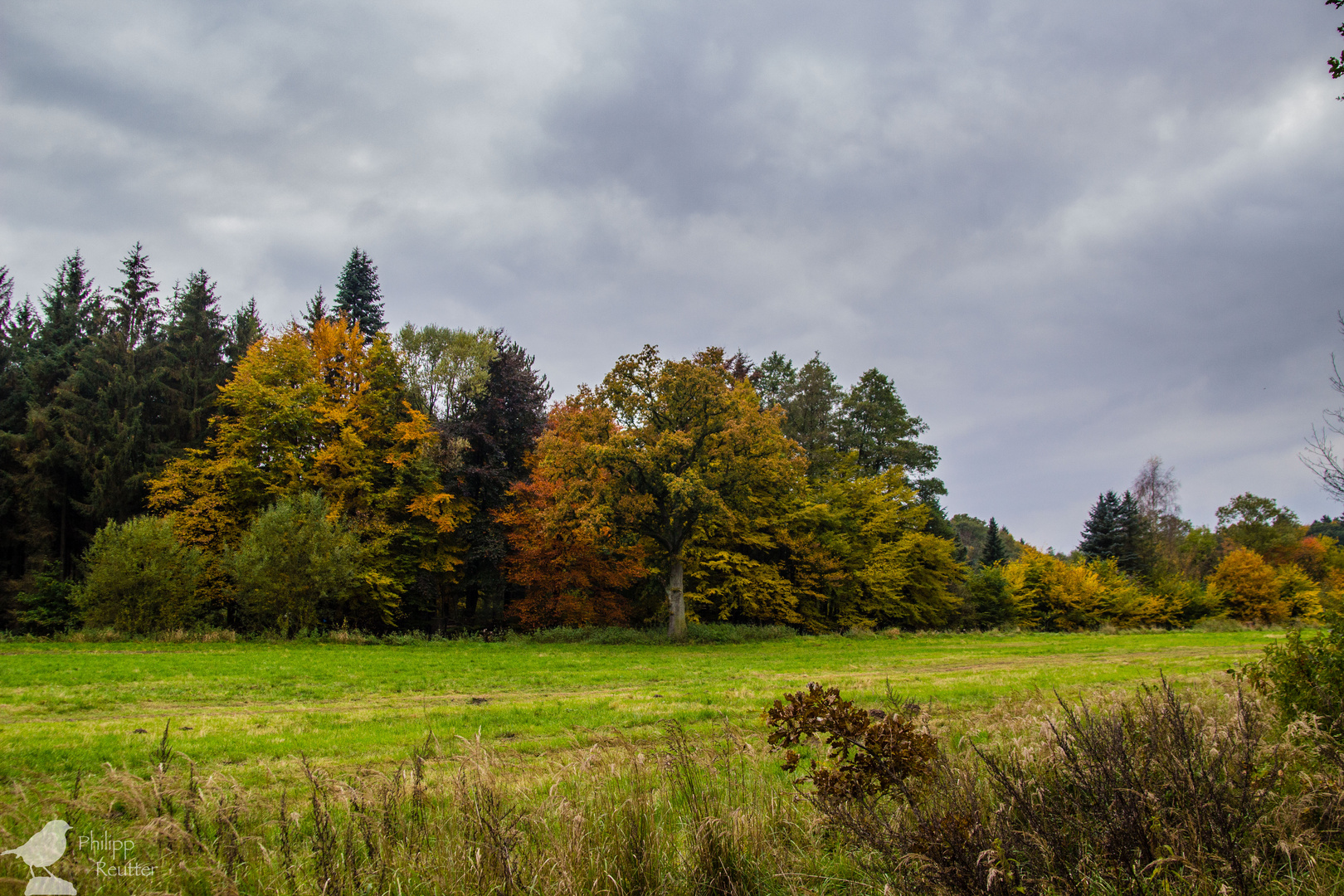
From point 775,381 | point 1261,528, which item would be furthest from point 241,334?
point 1261,528

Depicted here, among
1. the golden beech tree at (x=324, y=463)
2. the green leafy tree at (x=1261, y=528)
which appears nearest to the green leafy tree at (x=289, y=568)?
the golden beech tree at (x=324, y=463)

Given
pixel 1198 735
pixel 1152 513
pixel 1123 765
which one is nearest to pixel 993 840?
pixel 1123 765

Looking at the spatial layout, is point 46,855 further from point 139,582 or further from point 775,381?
point 775,381

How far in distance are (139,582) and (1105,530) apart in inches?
2574

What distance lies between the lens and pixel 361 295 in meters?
43.9

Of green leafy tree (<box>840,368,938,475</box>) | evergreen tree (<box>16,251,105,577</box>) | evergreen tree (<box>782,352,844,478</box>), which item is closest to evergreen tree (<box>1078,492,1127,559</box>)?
green leafy tree (<box>840,368,938,475</box>)

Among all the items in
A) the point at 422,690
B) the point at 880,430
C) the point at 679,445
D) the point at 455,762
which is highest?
the point at 880,430

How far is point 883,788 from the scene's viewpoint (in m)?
3.85

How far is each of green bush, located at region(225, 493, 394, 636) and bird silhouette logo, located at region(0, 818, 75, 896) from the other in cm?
2402

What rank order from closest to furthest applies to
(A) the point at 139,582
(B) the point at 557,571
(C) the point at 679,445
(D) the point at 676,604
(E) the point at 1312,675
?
(E) the point at 1312,675 → (A) the point at 139,582 → (C) the point at 679,445 → (D) the point at 676,604 → (B) the point at 557,571

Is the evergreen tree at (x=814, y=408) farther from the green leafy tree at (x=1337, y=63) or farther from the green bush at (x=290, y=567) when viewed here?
the green leafy tree at (x=1337, y=63)

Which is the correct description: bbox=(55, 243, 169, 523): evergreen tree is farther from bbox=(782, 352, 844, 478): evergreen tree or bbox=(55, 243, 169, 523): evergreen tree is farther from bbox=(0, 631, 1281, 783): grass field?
bbox=(782, 352, 844, 478): evergreen tree

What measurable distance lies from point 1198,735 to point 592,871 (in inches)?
164

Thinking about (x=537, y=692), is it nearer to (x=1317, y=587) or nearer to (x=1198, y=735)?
(x=1198, y=735)
